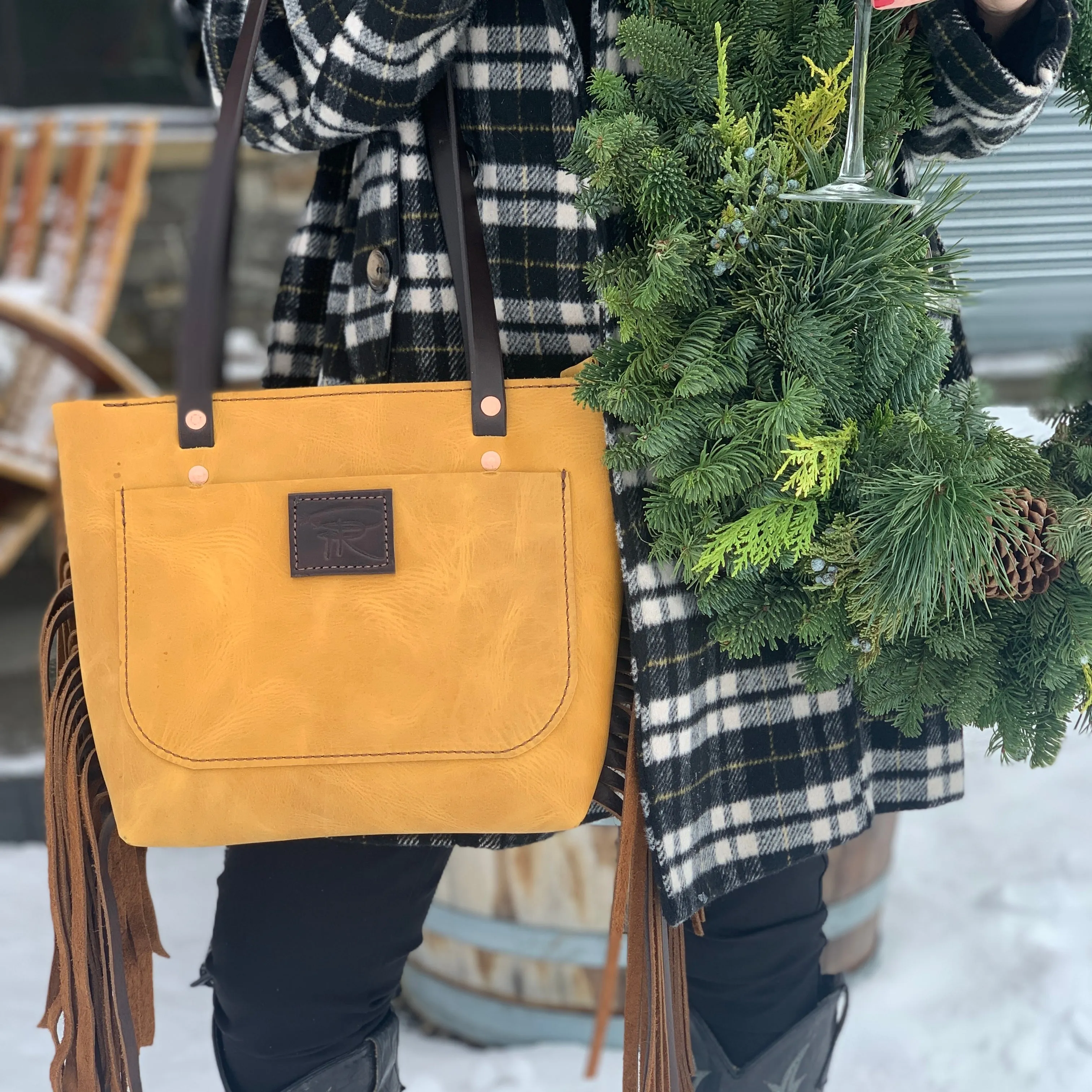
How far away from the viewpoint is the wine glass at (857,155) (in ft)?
2.04

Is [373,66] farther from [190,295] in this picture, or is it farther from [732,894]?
[732,894]

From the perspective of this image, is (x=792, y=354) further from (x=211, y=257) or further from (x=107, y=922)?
(x=107, y=922)

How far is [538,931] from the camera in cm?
136

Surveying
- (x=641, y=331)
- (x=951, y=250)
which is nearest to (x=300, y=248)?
(x=641, y=331)

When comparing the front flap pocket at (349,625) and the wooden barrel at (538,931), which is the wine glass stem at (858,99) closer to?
the front flap pocket at (349,625)

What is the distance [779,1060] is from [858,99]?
731 millimetres

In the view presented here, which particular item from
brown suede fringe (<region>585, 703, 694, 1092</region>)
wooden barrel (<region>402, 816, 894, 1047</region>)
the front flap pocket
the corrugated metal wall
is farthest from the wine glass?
wooden barrel (<region>402, 816, 894, 1047</region>)

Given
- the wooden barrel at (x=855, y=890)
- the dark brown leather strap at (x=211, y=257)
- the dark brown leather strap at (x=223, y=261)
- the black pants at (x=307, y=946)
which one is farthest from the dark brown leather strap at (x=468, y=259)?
the wooden barrel at (x=855, y=890)

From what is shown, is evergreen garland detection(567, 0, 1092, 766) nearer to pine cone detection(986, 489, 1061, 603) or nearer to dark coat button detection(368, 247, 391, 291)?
pine cone detection(986, 489, 1061, 603)

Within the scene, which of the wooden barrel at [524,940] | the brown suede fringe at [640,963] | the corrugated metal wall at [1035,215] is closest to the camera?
the brown suede fringe at [640,963]

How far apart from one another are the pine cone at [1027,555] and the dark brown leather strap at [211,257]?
1.75 ft

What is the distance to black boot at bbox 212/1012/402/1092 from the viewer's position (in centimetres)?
77

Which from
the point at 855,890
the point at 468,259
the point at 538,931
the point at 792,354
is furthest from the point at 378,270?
the point at 855,890

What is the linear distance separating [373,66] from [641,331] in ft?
0.80
